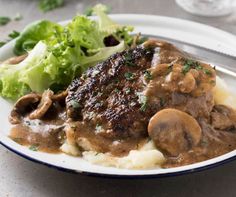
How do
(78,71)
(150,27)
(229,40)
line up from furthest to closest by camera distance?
(150,27) → (229,40) → (78,71)

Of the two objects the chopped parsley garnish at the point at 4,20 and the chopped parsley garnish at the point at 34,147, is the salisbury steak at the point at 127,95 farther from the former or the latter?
the chopped parsley garnish at the point at 4,20

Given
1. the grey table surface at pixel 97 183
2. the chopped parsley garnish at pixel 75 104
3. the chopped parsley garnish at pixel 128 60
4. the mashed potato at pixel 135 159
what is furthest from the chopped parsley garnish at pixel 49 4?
the mashed potato at pixel 135 159

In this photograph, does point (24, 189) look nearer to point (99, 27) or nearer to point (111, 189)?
point (111, 189)

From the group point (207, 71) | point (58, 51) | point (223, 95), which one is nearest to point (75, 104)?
point (58, 51)

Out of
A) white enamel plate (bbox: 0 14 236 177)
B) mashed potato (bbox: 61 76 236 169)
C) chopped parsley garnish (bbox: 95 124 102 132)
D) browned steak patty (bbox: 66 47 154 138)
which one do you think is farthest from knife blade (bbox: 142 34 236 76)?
chopped parsley garnish (bbox: 95 124 102 132)

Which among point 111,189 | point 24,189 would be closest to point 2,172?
point 24,189

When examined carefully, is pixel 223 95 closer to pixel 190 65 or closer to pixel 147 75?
pixel 190 65
